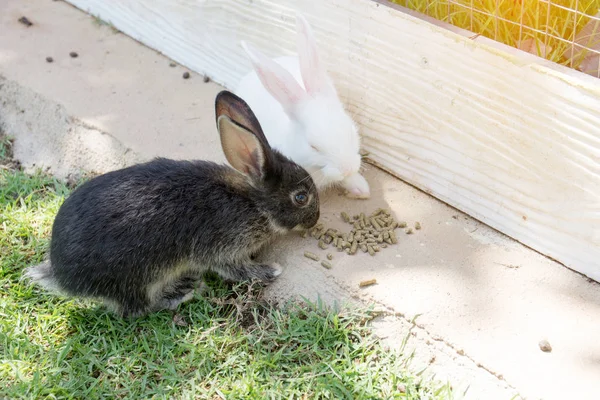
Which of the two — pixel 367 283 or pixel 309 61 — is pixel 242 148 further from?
pixel 367 283

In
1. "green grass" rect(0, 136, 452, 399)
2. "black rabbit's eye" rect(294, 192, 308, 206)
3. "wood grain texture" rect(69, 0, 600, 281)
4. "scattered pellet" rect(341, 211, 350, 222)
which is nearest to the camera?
"green grass" rect(0, 136, 452, 399)

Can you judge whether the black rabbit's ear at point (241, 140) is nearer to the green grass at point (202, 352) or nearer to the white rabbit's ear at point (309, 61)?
the white rabbit's ear at point (309, 61)

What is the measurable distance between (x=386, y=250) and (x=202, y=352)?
96 centimetres

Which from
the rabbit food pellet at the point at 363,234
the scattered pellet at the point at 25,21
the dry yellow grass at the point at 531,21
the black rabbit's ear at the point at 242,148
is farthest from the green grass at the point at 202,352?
the scattered pellet at the point at 25,21

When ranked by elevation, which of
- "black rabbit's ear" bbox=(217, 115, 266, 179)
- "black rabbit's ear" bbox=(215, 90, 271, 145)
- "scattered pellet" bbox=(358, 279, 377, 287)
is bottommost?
"scattered pellet" bbox=(358, 279, 377, 287)

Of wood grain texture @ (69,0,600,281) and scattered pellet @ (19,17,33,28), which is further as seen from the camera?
scattered pellet @ (19,17,33,28)

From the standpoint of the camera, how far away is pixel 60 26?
5.12 m

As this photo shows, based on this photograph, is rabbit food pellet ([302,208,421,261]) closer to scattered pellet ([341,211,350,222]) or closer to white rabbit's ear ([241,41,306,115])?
scattered pellet ([341,211,350,222])

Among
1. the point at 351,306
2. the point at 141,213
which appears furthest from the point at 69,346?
the point at 351,306

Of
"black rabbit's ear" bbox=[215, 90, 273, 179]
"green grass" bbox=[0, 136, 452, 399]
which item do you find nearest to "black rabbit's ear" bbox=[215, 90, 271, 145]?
"black rabbit's ear" bbox=[215, 90, 273, 179]

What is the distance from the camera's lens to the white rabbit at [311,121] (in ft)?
11.0

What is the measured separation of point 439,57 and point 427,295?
1.05 meters

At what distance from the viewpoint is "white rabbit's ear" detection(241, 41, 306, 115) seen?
3.30m

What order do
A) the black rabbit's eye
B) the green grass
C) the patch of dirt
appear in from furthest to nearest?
the patch of dirt
the black rabbit's eye
the green grass
